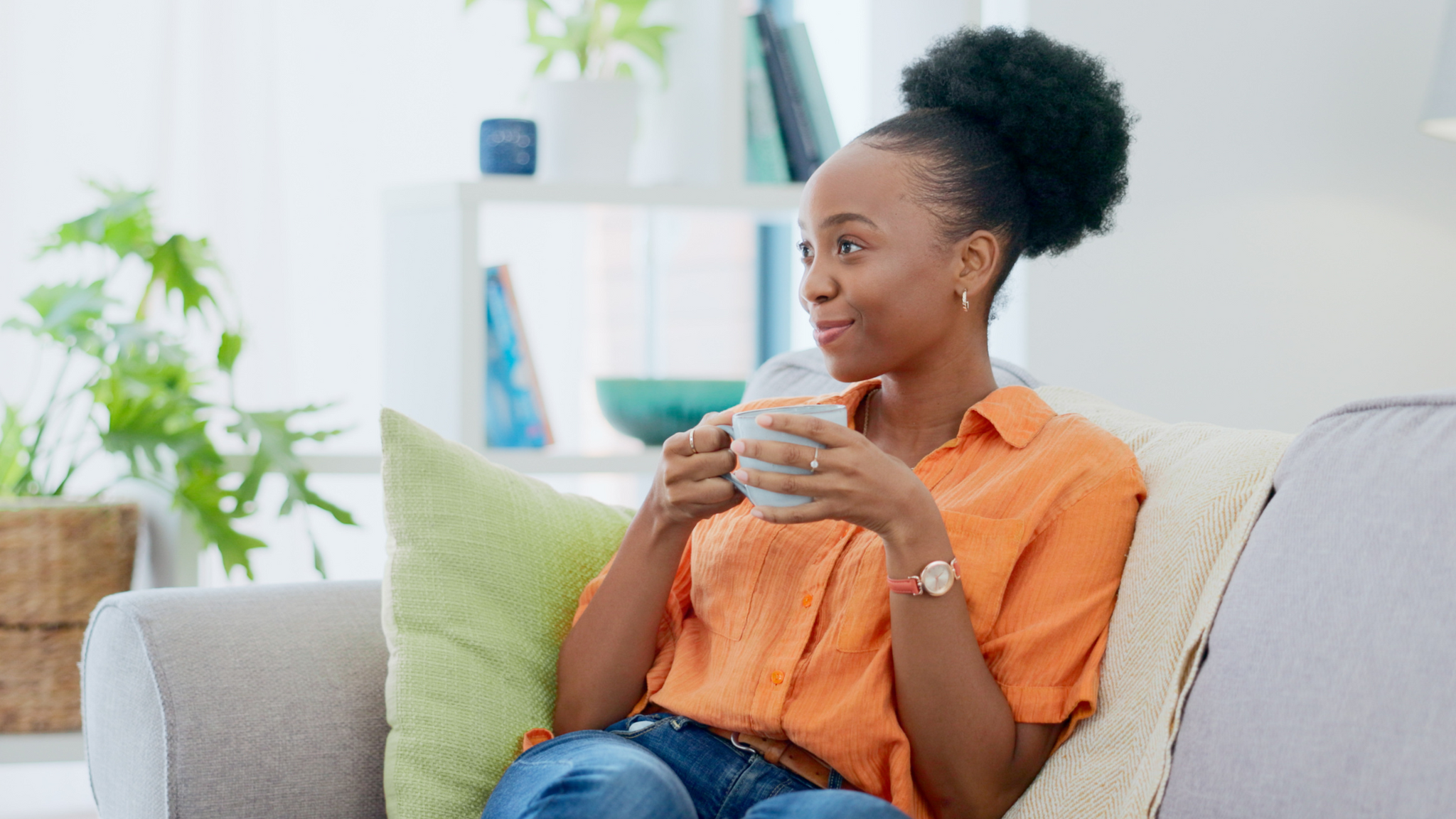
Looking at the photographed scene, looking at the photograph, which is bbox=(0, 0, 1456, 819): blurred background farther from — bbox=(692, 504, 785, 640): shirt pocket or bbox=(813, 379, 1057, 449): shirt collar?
bbox=(692, 504, 785, 640): shirt pocket

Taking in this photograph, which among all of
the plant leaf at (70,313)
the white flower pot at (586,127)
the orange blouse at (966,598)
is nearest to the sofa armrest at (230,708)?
the orange blouse at (966,598)

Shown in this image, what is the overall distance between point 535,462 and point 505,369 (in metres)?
0.18

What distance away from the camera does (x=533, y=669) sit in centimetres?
118

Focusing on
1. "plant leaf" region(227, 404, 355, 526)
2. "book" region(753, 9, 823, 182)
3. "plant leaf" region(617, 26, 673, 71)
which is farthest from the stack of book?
"plant leaf" region(227, 404, 355, 526)

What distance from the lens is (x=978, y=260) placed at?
3.83 ft

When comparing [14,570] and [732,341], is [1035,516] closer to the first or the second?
[14,570]

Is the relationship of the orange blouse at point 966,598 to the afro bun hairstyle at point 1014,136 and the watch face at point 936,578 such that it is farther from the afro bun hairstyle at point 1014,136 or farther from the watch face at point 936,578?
the afro bun hairstyle at point 1014,136

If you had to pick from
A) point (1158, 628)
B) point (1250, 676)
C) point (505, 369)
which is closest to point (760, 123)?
point (505, 369)

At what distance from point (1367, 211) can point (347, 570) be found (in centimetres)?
203

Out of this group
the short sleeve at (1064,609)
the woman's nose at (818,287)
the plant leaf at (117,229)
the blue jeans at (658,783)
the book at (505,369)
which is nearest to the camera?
the blue jeans at (658,783)

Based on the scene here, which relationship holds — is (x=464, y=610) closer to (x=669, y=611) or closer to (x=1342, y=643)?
(x=669, y=611)

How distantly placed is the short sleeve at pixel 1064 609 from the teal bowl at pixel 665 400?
1103mm

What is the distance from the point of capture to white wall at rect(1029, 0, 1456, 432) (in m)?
2.04

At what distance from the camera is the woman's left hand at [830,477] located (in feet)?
2.97
